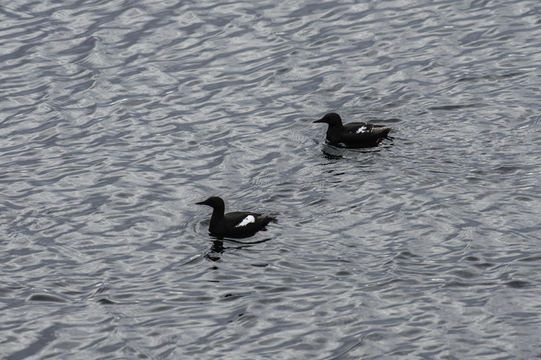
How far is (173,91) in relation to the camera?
32406 millimetres

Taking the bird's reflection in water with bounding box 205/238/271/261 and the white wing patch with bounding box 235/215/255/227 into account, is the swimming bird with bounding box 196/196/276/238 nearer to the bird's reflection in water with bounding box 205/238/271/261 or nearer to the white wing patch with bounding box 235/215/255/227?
the white wing patch with bounding box 235/215/255/227

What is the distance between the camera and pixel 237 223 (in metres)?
24.5

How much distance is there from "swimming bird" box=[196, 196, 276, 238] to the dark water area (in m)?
0.38

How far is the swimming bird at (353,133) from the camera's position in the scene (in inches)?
1116

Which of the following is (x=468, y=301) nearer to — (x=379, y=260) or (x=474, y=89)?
(x=379, y=260)

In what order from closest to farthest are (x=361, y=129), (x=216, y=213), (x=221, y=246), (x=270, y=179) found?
1. (x=221, y=246)
2. (x=216, y=213)
3. (x=270, y=179)
4. (x=361, y=129)

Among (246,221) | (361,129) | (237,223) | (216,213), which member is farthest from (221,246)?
(361,129)

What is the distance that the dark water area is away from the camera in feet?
68.4

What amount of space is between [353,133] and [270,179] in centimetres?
289

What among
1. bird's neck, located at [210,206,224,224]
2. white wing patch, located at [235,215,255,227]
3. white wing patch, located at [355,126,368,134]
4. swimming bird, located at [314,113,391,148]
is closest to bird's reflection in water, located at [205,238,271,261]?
white wing patch, located at [235,215,255,227]

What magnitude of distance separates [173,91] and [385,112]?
617cm

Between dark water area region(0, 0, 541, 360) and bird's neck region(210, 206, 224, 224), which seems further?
bird's neck region(210, 206, 224, 224)

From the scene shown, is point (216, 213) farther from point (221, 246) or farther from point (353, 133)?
point (353, 133)

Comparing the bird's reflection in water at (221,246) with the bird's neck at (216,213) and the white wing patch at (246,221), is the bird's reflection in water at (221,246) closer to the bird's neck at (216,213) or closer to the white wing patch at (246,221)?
the white wing patch at (246,221)
